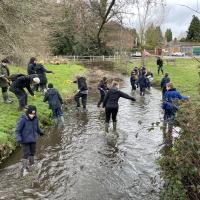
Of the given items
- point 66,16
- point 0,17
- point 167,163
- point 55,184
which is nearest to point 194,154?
point 167,163

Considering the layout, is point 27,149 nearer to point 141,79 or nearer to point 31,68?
point 31,68

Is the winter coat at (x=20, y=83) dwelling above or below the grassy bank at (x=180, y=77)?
above

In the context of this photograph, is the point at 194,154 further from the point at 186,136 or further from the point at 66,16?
the point at 66,16

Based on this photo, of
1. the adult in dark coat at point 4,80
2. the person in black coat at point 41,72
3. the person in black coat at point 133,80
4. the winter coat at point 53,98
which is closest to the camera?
the winter coat at point 53,98

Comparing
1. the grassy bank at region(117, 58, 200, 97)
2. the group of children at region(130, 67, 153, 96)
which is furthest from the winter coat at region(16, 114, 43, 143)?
the group of children at region(130, 67, 153, 96)

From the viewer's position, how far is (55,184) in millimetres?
11164

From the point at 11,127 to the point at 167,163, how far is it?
26.6 ft

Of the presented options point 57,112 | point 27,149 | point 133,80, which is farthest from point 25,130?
point 133,80

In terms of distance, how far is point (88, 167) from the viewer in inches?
490

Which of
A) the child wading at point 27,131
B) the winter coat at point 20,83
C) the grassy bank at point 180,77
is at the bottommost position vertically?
the grassy bank at point 180,77

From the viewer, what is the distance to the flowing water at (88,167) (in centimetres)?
1057

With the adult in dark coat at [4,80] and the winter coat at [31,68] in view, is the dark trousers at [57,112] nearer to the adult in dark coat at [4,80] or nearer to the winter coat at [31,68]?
the adult in dark coat at [4,80]

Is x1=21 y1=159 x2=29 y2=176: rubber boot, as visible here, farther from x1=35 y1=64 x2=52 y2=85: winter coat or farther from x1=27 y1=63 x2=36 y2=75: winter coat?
x1=35 y1=64 x2=52 y2=85: winter coat

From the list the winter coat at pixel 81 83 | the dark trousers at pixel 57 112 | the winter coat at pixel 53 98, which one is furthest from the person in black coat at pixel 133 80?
the winter coat at pixel 53 98
